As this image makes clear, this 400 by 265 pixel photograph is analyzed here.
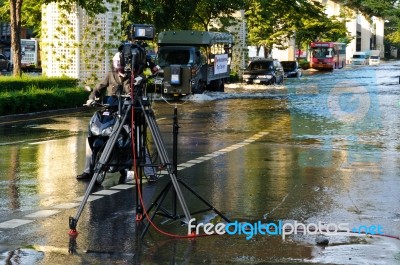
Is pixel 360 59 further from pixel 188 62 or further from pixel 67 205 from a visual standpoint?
pixel 67 205

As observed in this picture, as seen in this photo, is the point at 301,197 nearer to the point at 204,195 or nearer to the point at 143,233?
the point at 204,195

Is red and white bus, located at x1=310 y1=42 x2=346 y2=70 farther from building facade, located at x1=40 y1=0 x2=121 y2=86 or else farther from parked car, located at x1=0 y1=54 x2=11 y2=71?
building facade, located at x1=40 y1=0 x2=121 y2=86

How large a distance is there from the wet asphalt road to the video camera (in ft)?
5.49

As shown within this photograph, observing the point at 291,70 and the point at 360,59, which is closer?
the point at 291,70

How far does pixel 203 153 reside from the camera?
16766mm

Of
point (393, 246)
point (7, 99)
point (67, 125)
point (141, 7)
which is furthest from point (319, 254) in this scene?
point (141, 7)

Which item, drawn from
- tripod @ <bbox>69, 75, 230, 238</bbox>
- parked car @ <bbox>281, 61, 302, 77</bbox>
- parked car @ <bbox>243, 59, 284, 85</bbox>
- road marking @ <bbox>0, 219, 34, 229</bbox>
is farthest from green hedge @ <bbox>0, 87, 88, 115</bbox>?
parked car @ <bbox>281, 61, 302, 77</bbox>

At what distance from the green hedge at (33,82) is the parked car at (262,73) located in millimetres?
19368

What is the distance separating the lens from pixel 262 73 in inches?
1991

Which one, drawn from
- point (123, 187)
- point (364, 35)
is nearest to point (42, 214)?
point (123, 187)

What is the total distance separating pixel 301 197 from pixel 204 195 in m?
1.26

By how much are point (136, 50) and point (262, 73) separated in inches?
1633

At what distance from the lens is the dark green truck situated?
3688cm

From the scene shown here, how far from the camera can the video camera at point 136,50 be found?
368 inches
